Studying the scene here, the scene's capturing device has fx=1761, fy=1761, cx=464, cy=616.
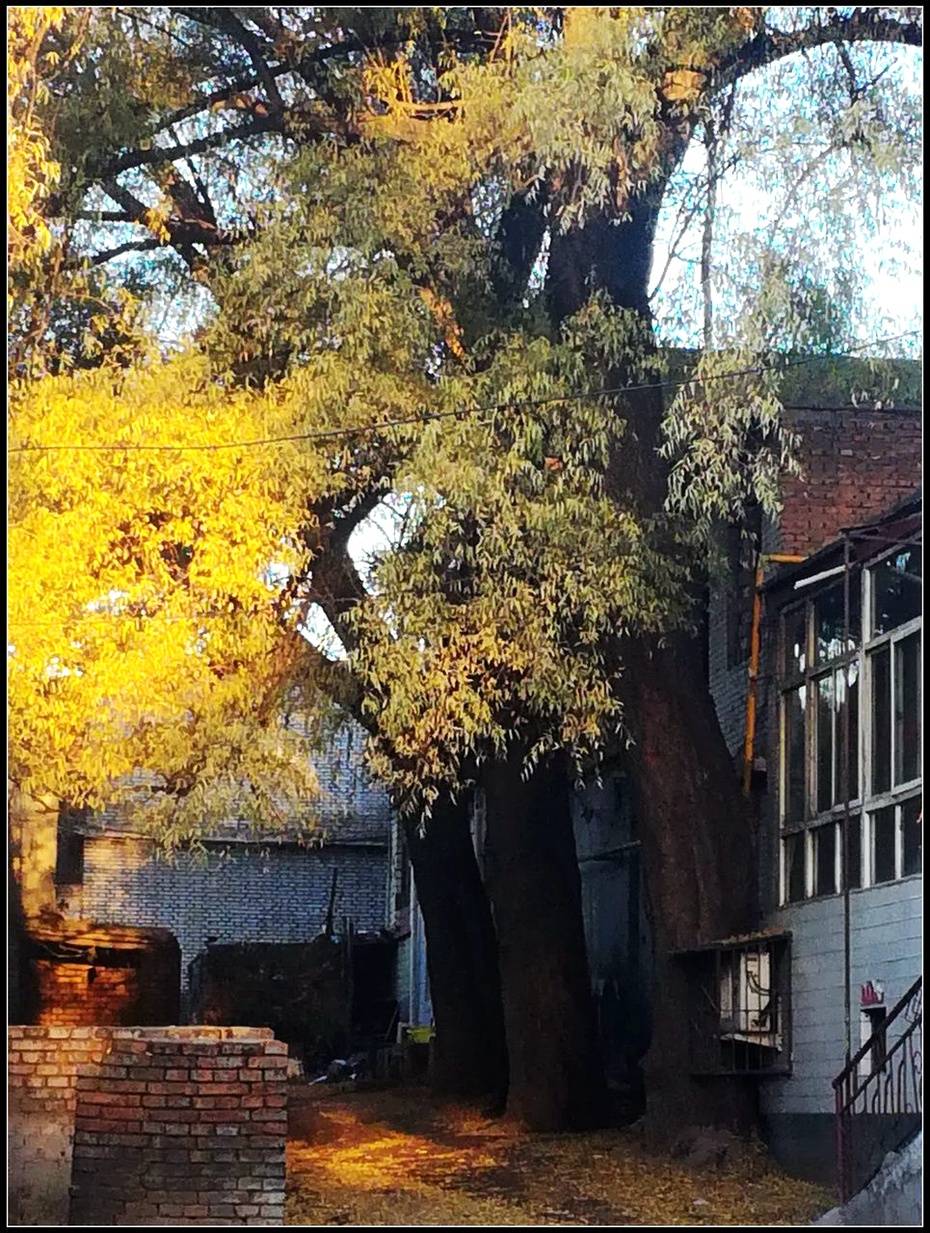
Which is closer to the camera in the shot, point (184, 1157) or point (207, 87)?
point (184, 1157)

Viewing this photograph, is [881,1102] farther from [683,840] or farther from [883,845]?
[683,840]

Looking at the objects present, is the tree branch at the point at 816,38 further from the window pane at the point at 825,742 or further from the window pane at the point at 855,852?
the window pane at the point at 855,852

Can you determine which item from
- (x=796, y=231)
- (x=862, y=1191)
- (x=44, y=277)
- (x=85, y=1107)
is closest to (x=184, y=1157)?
(x=85, y=1107)

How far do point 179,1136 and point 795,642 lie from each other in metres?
7.81

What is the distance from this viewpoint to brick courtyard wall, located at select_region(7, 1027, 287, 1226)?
32.4 ft

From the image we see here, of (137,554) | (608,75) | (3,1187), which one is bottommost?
(3,1187)

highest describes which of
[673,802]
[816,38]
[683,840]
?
[816,38]

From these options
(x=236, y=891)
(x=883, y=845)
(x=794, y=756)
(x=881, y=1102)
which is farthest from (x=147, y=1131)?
(x=236, y=891)

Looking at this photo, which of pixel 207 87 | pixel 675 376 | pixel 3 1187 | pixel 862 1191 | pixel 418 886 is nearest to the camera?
pixel 3 1187

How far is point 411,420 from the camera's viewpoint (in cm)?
1339

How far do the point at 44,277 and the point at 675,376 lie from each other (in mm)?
5059

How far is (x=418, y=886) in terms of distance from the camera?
21250mm

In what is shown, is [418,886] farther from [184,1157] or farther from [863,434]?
[184,1157]

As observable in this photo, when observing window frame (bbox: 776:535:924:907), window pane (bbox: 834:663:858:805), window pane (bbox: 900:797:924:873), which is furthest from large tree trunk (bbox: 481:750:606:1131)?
window pane (bbox: 900:797:924:873)
